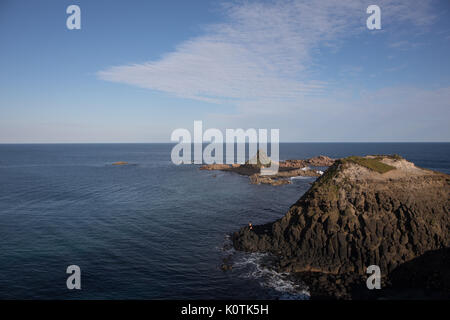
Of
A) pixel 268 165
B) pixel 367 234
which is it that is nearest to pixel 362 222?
pixel 367 234

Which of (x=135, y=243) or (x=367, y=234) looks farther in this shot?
(x=135, y=243)

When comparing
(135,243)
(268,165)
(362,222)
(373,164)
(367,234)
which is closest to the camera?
(367,234)

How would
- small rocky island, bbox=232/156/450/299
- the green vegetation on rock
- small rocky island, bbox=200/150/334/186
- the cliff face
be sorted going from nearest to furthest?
1. small rocky island, bbox=232/156/450/299
2. the cliff face
3. the green vegetation on rock
4. small rocky island, bbox=200/150/334/186

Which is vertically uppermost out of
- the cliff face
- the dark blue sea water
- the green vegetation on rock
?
the green vegetation on rock

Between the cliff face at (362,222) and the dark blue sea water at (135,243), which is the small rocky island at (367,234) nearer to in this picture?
the cliff face at (362,222)

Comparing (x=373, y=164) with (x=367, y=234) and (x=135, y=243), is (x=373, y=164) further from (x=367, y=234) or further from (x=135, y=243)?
(x=135, y=243)

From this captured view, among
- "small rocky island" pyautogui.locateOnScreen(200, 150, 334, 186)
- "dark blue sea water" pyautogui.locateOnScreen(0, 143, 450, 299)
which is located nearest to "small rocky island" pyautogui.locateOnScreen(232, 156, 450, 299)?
"dark blue sea water" pyautogui.locateOnScreen(0, 143, 450, 299)

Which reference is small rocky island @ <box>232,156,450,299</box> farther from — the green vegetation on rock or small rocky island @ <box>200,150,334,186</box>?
small rocky island @ <box>200,150,334,186</box>
